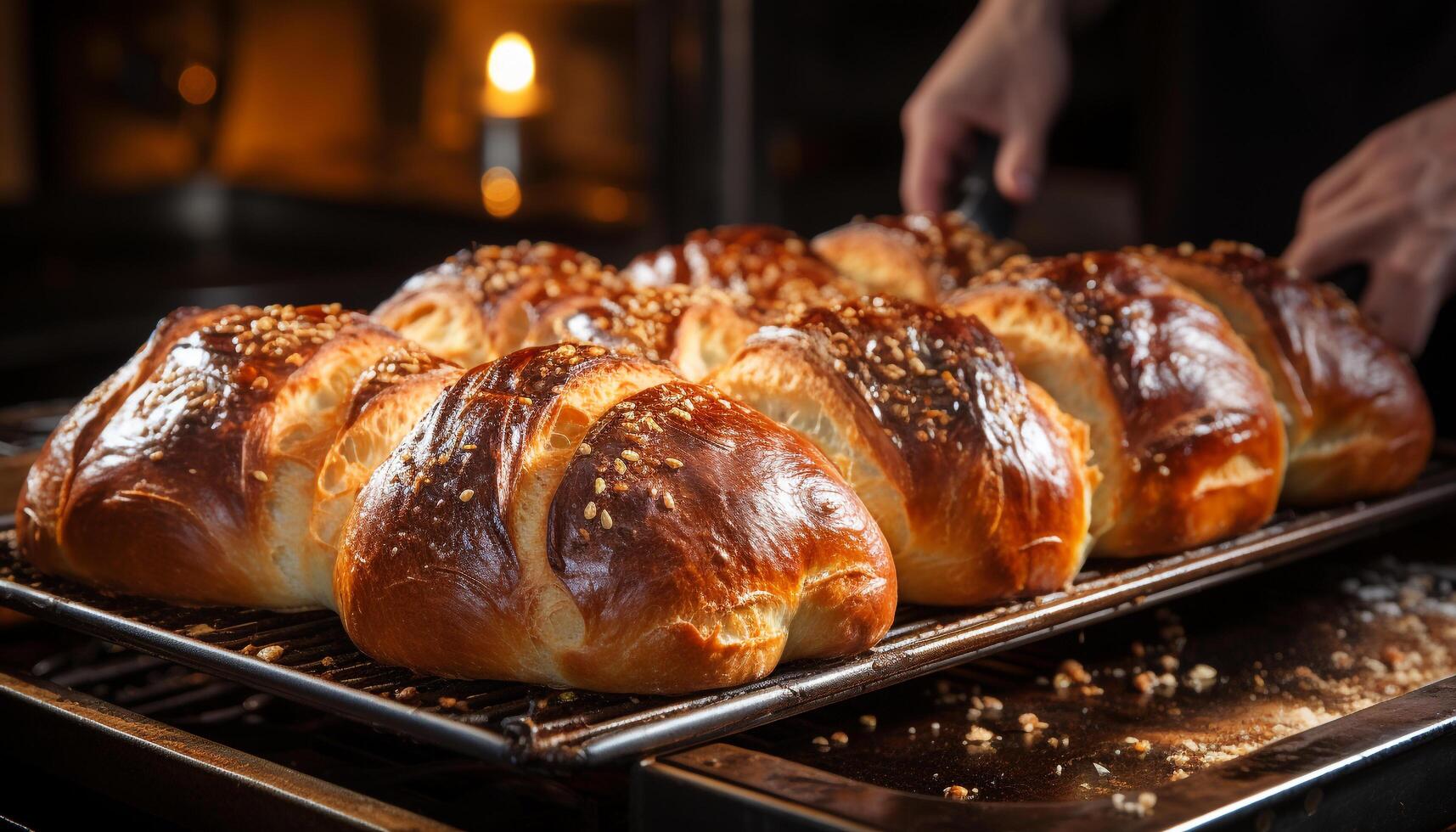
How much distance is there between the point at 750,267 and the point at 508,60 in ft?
11.9

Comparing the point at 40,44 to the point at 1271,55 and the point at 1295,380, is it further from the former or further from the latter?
the point at 1295,380

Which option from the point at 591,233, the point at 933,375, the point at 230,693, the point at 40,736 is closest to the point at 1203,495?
the point at 933,375

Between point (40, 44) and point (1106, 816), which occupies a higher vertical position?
point (40, 44)

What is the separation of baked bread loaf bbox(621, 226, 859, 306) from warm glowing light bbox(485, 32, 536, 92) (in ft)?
11.1

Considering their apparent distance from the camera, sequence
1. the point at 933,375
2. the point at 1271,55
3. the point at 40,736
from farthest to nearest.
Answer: the point at 1271,55 < the point at 933,375 < the point at 40,736

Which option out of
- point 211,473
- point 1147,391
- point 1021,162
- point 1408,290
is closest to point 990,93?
point 1021,162

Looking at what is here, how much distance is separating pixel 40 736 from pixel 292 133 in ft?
15.0

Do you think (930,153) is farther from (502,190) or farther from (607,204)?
(502,190)

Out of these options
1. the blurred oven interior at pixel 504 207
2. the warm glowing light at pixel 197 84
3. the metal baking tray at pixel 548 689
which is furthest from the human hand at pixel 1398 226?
the warm glowing light at pixel 197 84

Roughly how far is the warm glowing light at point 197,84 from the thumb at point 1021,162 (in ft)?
12.0

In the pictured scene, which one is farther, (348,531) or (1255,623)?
(1255,623)

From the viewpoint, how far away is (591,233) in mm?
5609

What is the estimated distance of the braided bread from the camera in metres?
1.24

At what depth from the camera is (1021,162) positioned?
8.81ft
